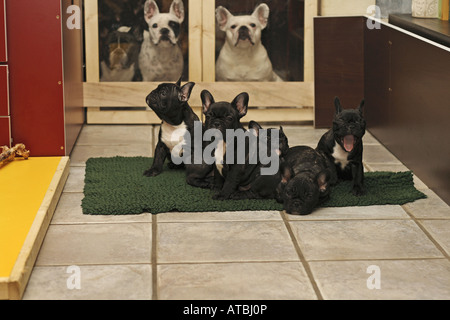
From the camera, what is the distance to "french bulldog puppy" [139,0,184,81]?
201 inches

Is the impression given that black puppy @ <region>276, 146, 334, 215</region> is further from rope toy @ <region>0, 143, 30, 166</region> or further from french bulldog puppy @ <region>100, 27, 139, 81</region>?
french bulldog puppy @ <region>100, 27, 139, 81</region>

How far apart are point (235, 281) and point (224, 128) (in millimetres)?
982

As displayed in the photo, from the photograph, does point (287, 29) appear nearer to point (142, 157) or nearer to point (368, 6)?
point (368, 6)

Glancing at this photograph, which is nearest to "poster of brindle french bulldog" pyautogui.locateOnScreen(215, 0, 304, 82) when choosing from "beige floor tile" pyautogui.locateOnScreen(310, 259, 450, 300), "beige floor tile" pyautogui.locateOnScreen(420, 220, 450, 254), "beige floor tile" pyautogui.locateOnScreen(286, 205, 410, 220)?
"beige floor tile" pyautogui.locateOnScreen(286, 205, 410, 220)

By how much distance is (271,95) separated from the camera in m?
5.25

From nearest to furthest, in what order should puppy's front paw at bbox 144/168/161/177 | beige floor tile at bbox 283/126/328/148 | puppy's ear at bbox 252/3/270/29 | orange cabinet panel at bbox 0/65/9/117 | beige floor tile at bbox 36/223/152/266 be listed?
beige floor tile at bbox 36/223/152/266, puppy's front paw at bbox 144/168/161/177, orange cabinet panel at bbox 0/65/9/117, beige floor tile at bbox 283/126/328/148, puppy's ear at bbox 252/3/270/29

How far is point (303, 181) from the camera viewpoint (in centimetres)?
346

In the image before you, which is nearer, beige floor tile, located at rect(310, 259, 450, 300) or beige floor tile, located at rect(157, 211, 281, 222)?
beige floor tile, located at rect(310, 259, 450, 300)

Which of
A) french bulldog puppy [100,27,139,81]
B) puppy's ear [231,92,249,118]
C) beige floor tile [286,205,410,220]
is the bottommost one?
beige floor tile [286,205,410,220]

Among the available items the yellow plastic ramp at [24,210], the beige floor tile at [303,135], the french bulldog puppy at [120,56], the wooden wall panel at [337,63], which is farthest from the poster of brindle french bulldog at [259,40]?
the yellow plastic ramp at [24,210]

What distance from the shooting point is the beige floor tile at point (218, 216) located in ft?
11.2

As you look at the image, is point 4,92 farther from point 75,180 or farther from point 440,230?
point 440,230

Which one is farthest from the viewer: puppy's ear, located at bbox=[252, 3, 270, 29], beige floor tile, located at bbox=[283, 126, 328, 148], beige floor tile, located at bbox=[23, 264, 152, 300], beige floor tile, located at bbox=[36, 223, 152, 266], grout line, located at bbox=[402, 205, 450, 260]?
puppy's ear, located at bbox=[252, 3, 270, 29]

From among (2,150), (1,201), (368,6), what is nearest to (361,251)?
(1,201)
